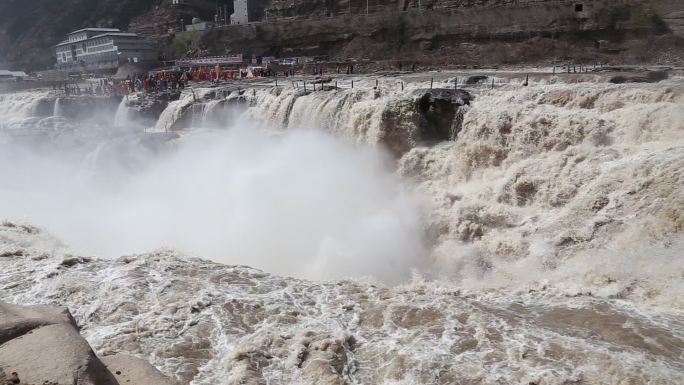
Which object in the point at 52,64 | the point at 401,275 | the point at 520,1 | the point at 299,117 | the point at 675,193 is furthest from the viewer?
the point at 52,64

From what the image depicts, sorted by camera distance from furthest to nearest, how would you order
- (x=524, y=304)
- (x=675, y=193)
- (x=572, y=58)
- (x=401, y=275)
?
(x=572, y=58) → (x=401, y=275) → (x=675, y=193) → (x=524, y=304)

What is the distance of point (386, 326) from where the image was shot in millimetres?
6910

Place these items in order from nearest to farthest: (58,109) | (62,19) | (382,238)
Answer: (382,238) → (58,109) → (62,19)

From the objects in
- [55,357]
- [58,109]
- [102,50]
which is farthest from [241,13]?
[55,357]

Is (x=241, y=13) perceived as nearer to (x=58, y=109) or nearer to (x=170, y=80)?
(x=170, y=80)

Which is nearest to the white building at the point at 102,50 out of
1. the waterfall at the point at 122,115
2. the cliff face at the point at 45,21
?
the cliff face at the point at 45,21

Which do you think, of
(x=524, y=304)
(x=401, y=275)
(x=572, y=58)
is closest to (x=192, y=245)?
(x=401, y=275)

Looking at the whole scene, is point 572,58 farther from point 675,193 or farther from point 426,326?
point 426,326

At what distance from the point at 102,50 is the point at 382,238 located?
48744 millimetres

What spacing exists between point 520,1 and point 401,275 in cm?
3127

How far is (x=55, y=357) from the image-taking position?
4492mm

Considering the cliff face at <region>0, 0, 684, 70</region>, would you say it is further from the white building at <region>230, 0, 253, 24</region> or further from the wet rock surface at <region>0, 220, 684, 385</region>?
the wet rock surface at <region>0, 220, 684, 385</region>

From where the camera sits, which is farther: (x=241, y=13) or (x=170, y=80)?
(x=241, y=13)

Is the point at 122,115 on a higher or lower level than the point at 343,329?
higher
